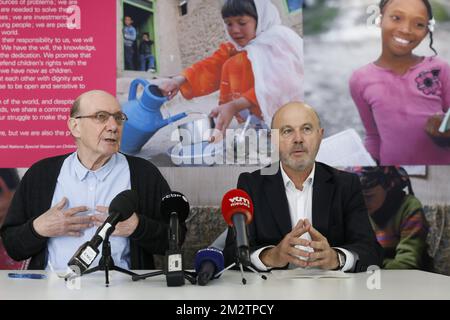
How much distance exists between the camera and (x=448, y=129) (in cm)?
405

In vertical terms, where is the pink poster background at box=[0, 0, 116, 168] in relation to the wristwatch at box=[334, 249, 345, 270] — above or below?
above

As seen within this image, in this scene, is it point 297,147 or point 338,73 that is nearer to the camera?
point 297,147

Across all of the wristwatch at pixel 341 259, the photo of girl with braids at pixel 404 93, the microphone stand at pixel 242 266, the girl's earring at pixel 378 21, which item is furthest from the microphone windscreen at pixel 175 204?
the girl's earring at pixel 378 21

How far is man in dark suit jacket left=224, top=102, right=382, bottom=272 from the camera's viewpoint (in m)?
2.92

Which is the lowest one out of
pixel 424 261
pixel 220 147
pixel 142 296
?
pixel 424 261

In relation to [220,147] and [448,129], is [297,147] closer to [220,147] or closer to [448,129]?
[220,147]

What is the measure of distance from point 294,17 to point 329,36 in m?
0.24

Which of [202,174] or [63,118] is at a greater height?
[63,118]

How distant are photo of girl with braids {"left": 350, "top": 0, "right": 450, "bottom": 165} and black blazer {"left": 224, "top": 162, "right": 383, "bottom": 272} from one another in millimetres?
906

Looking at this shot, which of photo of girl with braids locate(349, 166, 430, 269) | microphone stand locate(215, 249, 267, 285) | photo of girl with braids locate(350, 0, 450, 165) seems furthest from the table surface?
photo of girl with braids locate(350, 0, 450, 165)

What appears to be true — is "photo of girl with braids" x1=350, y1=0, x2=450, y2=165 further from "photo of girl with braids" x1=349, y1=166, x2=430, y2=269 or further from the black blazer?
the black blazer

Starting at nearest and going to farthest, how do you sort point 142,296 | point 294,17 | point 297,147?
point 142,296, point 297,147, point 294,17

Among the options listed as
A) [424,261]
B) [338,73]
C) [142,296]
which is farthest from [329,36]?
[142,296]

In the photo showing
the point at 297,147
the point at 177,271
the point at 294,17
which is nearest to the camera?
the point at 177,271
